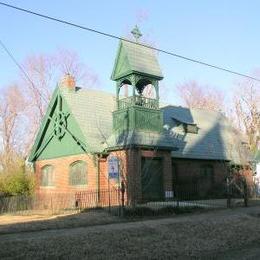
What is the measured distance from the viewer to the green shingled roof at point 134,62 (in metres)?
27.5

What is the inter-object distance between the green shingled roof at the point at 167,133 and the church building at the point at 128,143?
2.7 inches

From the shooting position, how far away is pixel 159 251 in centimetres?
1341

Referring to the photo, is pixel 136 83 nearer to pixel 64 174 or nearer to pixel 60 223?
pixel 64 174

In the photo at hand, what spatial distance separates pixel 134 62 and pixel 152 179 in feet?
21.0

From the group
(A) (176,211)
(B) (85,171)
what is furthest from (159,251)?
(B) (85,171)

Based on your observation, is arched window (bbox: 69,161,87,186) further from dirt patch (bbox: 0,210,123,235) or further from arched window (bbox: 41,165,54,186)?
dirt patch (bbox: 0,210,123,235)

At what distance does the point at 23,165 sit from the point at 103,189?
6.97 metres

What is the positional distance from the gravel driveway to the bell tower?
921cm

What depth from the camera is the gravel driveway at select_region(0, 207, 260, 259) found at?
12.7 meters

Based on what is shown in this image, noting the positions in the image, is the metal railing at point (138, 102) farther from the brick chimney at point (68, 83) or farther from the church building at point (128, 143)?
the brick chimney at point (68, 83)

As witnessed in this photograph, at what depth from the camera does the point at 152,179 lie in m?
27.3

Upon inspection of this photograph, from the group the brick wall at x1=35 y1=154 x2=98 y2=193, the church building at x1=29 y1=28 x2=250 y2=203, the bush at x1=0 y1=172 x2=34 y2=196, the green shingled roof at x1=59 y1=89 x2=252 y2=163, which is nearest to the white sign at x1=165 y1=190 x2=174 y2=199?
the church building at x1=29 y1=28 x2=250 y2=203

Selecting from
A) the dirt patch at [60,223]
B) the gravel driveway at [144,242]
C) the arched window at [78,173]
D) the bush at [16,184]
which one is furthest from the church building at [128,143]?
the gravel driveway at [144,242]

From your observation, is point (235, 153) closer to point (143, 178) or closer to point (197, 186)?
point (197, 186)
